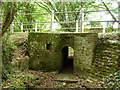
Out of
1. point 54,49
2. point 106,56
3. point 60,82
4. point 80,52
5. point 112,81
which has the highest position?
point 54,49

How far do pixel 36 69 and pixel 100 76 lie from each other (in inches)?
131

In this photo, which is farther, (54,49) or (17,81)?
(54,49)

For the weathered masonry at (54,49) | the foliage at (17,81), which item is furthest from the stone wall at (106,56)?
the foliage at (17,81)

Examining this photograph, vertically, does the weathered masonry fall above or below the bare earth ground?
above

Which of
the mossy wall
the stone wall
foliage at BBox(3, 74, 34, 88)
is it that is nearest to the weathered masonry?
the mossy wall

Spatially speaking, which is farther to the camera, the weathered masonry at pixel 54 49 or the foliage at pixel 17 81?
the weathered masonry at pixel 54 49

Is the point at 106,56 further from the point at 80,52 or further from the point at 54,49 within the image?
the point at 54,49

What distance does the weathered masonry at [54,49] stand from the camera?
6348mm

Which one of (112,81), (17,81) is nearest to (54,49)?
(17,81)

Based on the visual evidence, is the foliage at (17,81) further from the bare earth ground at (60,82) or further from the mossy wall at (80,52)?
the mossy wall at (80,52)

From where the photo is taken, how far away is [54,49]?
22.3 ft

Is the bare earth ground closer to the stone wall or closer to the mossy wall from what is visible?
the mossy wall

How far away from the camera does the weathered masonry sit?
20.8 ft

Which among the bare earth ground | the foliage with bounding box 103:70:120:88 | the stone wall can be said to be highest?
the stone wall
